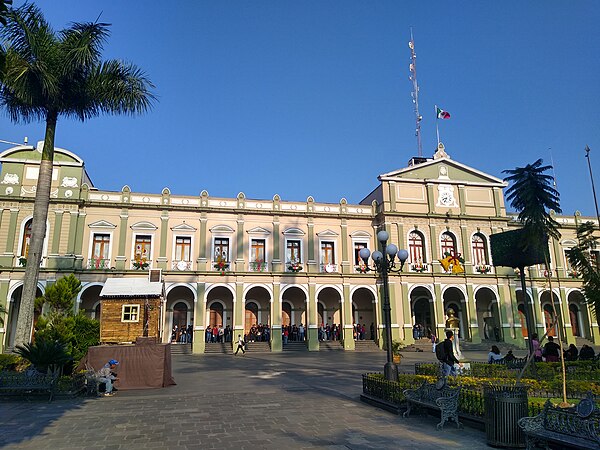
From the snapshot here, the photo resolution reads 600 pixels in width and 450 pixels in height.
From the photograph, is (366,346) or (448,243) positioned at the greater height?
(448,243)

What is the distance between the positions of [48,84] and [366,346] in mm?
23820

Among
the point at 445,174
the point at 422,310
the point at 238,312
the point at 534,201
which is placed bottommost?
the point at 238,312

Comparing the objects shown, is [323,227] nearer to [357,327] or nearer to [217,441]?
[357,327]

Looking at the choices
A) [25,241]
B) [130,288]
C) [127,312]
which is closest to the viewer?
[127,312]

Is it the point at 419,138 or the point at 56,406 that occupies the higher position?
the point at 419,138

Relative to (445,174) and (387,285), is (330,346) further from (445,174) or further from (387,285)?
(387,285)

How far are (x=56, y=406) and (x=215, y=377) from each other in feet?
20.4

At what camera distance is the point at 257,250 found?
30734 millimetres

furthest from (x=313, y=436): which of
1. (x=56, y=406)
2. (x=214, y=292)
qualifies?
(x=214, y=292)

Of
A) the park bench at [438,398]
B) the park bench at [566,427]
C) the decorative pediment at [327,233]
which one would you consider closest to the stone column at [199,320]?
the decorative pediment at [327,233]

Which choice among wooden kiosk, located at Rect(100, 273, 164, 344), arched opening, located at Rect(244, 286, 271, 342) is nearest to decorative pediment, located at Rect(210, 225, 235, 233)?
arched opening, located at Rect(244, 286, 271, 342)

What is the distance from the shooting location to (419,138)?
36.8 metres

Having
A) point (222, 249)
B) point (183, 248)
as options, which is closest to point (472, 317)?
point (222, 249)

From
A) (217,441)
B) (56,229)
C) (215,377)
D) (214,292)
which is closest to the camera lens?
(217,441)
